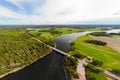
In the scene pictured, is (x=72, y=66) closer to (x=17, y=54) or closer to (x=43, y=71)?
(x=43, y=71)

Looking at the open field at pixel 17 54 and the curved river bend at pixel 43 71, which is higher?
the open field at pixel 17 54

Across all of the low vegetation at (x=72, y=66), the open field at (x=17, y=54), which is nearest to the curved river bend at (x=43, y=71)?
the low vegetation at (x=72, y=66)

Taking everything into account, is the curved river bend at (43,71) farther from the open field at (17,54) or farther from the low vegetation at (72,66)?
the open field at (17,54)

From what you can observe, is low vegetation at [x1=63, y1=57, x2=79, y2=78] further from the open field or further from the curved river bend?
the open field

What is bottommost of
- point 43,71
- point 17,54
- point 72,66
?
point 43,71

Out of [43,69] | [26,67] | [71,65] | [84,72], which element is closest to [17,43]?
[26,67]

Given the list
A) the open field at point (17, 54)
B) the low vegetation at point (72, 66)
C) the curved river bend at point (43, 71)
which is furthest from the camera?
the open field at point (17, 54)

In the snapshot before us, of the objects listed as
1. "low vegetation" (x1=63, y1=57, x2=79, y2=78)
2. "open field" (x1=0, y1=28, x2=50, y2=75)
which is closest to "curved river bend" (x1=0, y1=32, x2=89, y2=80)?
"low vegetation" (x1=63, y1=57, x2=79, y2=78)

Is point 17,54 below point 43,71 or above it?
above

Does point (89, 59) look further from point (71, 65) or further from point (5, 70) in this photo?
point (5, 70)

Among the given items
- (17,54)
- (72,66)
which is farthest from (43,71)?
A: (17,54)

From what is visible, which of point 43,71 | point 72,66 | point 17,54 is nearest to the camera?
point 43,71
